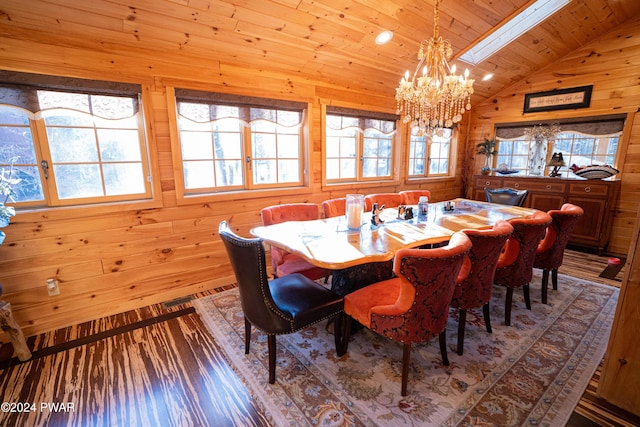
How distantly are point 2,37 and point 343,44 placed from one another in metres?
2.65

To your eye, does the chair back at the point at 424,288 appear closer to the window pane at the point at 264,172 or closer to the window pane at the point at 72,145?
the window pane at the point at 264,172

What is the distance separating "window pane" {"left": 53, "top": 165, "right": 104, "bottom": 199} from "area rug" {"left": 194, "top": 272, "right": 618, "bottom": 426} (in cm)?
145

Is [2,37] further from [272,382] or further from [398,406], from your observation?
[398,406]

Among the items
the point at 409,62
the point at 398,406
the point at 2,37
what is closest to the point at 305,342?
the point at 398,406

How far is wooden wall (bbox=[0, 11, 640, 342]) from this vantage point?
2135mm

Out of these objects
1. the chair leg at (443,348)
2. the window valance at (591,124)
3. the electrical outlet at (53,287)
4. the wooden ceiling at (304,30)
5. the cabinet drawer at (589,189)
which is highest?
the wooden ceiling at (304,30)

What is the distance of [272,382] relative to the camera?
1.75m

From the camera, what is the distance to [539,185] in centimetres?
430

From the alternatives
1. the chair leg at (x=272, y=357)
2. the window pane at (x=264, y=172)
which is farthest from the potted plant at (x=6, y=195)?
the window pane at (x=264, y=172)

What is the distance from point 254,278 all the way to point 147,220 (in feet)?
5.25

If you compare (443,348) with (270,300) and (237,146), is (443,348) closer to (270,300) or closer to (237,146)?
(270,300)

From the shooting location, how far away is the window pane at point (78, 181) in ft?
7.64

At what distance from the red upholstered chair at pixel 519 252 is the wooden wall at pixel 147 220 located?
2160mm

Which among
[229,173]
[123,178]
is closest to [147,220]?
[123,178]
